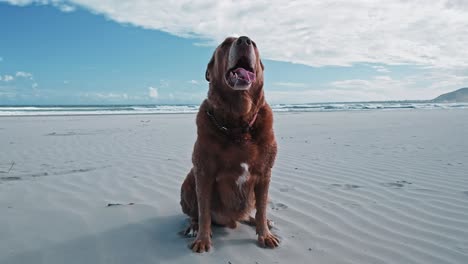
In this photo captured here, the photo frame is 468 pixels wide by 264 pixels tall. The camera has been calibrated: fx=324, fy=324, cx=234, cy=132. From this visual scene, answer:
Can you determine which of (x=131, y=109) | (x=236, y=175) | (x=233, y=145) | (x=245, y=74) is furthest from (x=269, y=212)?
(x=131, y=109)

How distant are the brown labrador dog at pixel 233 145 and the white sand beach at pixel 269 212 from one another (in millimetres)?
289

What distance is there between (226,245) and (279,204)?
1273 millimetres

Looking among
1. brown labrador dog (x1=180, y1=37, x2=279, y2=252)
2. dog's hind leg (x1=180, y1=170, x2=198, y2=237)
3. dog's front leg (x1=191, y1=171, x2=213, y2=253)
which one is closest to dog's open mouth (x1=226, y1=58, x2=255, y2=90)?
brown labrador dog (x1=180, y1=37, x2=279, y2=252)

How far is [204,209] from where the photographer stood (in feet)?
9.32

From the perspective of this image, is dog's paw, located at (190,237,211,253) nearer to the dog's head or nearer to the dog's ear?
the dog's head

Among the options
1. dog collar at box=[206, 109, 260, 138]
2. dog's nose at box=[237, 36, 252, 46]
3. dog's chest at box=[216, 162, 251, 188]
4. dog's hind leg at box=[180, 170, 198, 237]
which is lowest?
dog's hind leg at box=[180, 170, 198, 237]

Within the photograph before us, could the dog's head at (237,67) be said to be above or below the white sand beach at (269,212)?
above

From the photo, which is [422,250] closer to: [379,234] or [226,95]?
[379,234]

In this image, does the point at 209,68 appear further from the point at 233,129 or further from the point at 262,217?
the point at 262,217

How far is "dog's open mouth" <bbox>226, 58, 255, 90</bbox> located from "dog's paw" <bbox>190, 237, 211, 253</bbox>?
1.33 meters

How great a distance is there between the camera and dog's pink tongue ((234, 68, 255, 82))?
2771 mm

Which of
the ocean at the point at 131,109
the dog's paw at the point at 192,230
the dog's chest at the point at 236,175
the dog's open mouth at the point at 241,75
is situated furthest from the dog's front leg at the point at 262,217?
the ocean at the point at 131,109

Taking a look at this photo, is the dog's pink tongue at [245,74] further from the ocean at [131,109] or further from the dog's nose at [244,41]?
the ocean at [131,109]

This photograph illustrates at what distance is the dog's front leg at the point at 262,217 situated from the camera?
9.37ft
